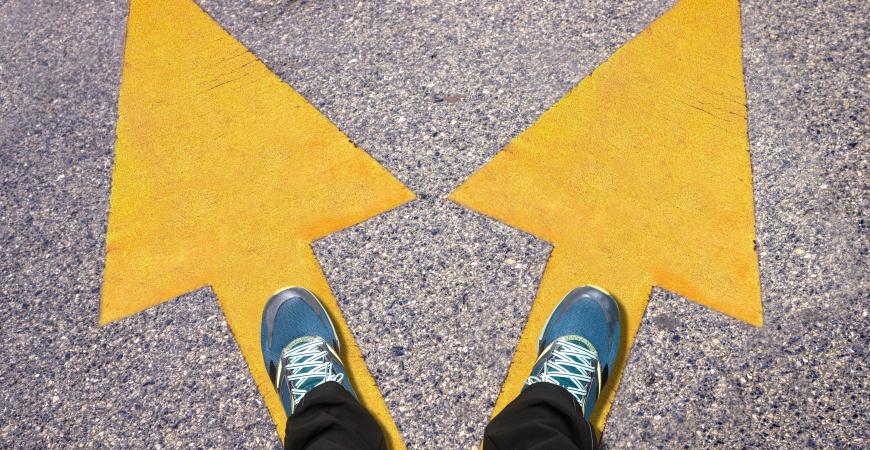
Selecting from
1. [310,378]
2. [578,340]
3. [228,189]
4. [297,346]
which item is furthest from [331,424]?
[228,189]

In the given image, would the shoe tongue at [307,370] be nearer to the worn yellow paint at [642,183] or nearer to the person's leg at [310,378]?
the person's leg at [310,378]

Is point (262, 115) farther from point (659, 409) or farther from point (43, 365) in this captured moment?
point (659, 409)

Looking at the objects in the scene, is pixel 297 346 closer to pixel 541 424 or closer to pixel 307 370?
pixel 307 370

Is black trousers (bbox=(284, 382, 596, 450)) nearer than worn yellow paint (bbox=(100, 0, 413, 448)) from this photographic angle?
Yes

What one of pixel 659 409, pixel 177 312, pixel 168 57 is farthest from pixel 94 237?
pixel 659 409

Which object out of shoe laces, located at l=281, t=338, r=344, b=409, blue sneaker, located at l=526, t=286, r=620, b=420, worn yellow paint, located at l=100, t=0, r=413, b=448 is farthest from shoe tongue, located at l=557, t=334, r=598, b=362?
shoe laces, located at l=281, t=338, r=344, b=409

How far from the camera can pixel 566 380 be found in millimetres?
2221

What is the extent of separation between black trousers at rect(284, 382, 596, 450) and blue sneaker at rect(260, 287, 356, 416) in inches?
4.5

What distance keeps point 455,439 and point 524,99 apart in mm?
1392

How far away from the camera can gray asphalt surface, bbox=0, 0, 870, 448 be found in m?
2.22

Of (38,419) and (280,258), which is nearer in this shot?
(38,419)

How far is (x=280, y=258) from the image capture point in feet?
8.41

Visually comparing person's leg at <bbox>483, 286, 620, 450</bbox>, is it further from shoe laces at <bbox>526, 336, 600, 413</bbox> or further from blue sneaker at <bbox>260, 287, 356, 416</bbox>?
blue sneaker at <bbox>260, 287, 356, 416</bbox>

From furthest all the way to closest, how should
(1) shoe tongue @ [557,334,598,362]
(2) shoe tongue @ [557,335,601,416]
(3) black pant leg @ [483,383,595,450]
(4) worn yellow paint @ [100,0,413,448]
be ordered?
(4) worn yellow paint @ [100,0,413,448], (1) shoe tongue @ [557,334,598,362], (2) shoe tongue @ [557,335,601,416], (3) black pant leg @ [483,383,595,450]
